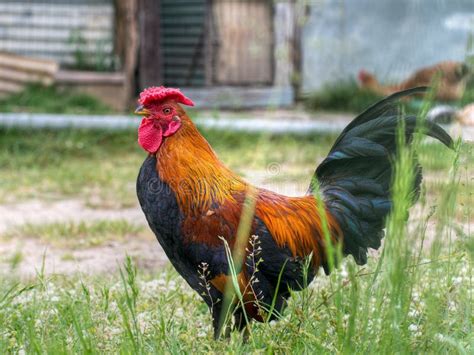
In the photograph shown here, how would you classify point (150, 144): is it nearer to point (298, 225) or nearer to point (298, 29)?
point (298, 225)

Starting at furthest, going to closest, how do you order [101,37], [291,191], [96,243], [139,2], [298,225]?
1. [101,37]
2. [139,2]
3. [291,191]
4. [96,243]
5. [298,225]

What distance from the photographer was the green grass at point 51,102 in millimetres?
9870

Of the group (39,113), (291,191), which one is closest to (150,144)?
(291,191)

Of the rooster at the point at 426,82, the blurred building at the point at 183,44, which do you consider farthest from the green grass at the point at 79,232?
the rooster at the point at 426,82

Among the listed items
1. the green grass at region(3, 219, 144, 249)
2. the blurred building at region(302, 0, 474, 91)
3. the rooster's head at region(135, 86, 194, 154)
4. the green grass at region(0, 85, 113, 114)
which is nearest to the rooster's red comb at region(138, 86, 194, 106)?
the rooster's head at region(135, 86, 194, 154)

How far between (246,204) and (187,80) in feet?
30.7

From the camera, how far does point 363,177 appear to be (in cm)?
321

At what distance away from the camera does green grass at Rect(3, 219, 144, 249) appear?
5320 millimetres

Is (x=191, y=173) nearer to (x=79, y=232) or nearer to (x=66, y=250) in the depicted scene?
(x=66, y=250)

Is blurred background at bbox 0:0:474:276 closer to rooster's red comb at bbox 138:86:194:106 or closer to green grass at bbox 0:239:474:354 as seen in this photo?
green grass at bbox 0:239:474:354

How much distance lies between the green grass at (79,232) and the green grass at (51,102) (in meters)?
4.31

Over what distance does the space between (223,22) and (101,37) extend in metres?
1.90

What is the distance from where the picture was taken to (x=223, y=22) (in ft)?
39.6

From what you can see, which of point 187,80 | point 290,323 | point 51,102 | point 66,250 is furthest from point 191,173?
point 187,80
